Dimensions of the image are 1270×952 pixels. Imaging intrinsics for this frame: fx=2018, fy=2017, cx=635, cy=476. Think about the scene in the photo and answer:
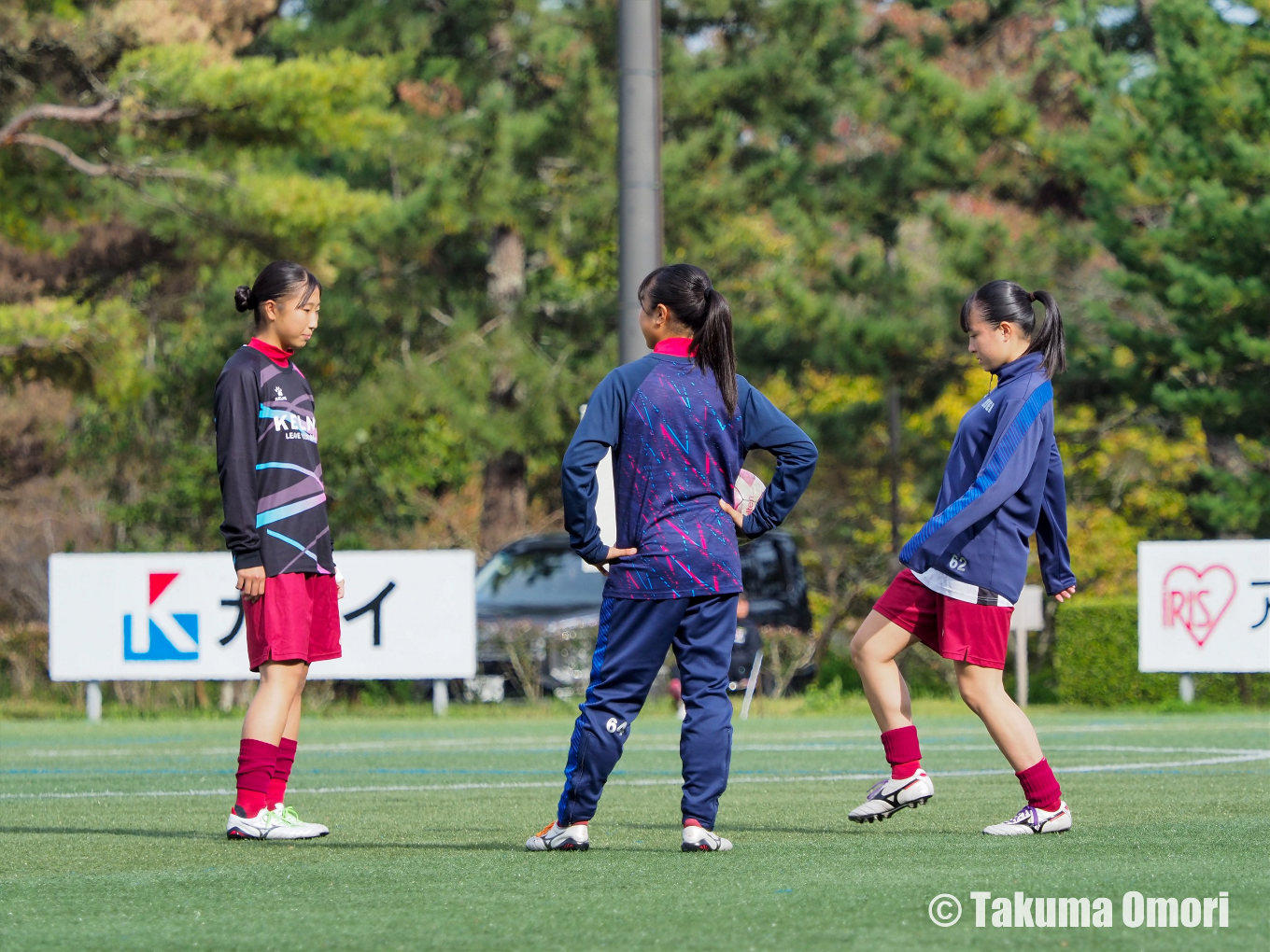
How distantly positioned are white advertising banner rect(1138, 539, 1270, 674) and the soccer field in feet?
21.3

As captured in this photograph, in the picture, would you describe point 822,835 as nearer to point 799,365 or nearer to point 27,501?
point 799,365

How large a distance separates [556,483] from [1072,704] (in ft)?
36.7

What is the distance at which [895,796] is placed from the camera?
6.25 m

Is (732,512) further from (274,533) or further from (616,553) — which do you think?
(274,533)

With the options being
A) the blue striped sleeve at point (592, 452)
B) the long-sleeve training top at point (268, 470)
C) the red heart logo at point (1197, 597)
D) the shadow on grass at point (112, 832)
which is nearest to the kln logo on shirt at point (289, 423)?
the long-sleeve training top at point (268, 470)

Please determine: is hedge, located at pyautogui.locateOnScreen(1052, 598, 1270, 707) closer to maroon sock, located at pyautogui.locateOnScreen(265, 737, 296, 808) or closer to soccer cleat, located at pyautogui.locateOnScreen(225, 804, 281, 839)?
maroon sock, located at pyautogui.locateOnScreen(265, 737, 296, 808)

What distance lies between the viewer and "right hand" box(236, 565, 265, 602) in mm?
6031

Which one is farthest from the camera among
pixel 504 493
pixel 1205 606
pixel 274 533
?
pixel 504 493

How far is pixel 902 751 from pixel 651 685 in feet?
3.52

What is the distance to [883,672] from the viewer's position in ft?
20.9

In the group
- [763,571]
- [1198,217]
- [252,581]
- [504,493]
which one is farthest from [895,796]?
[504,493]

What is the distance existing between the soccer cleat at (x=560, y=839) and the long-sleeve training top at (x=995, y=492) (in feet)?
4.19

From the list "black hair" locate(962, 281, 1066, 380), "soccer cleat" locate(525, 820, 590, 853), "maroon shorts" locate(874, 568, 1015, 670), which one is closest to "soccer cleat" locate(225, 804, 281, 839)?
"soccer cleat" locate(525, 820, 590, 853)

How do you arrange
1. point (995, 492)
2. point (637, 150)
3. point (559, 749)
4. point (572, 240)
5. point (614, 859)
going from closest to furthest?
point (614, 859) → point (995, 492) → point (559, 749) → point (637, 150) → point (572, 240)
